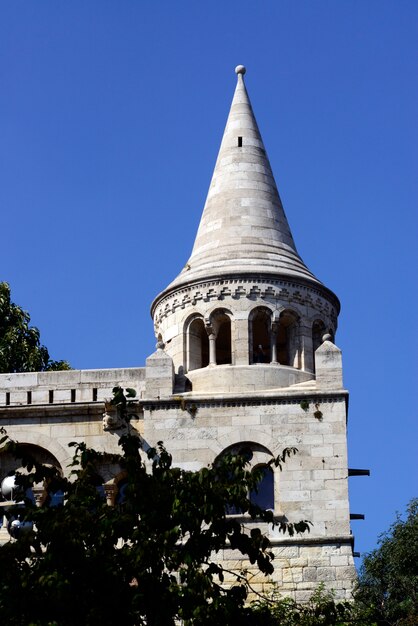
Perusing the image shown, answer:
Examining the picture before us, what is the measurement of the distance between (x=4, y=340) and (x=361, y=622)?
17766 millimetres

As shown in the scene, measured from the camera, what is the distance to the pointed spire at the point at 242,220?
27781 millimetres

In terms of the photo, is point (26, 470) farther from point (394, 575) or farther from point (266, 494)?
point (394, 575)

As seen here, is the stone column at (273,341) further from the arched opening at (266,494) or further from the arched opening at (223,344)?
the arched opening at (266,494)

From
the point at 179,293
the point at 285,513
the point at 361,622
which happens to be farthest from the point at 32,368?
the point at 361,622

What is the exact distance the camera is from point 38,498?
85.0ft

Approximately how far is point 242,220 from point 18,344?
1074 cm

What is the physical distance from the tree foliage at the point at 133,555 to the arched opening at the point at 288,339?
9.12 m

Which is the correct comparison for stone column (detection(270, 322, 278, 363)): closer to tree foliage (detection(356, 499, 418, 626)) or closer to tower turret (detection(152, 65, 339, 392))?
tower turret (detection(152, 65, 339, 392))

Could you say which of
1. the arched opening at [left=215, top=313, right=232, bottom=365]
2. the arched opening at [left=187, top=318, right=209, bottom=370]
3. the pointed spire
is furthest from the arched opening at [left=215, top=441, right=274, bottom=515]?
the pointed spire

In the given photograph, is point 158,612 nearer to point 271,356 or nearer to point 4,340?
point 271,356

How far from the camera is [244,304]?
27.2 m

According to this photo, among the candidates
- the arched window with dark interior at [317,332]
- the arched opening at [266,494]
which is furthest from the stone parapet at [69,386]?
the arched window with dark interior at [317,332]

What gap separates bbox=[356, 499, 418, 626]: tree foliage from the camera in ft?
77.9

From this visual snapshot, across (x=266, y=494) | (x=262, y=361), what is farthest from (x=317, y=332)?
(x=266, y=494)
